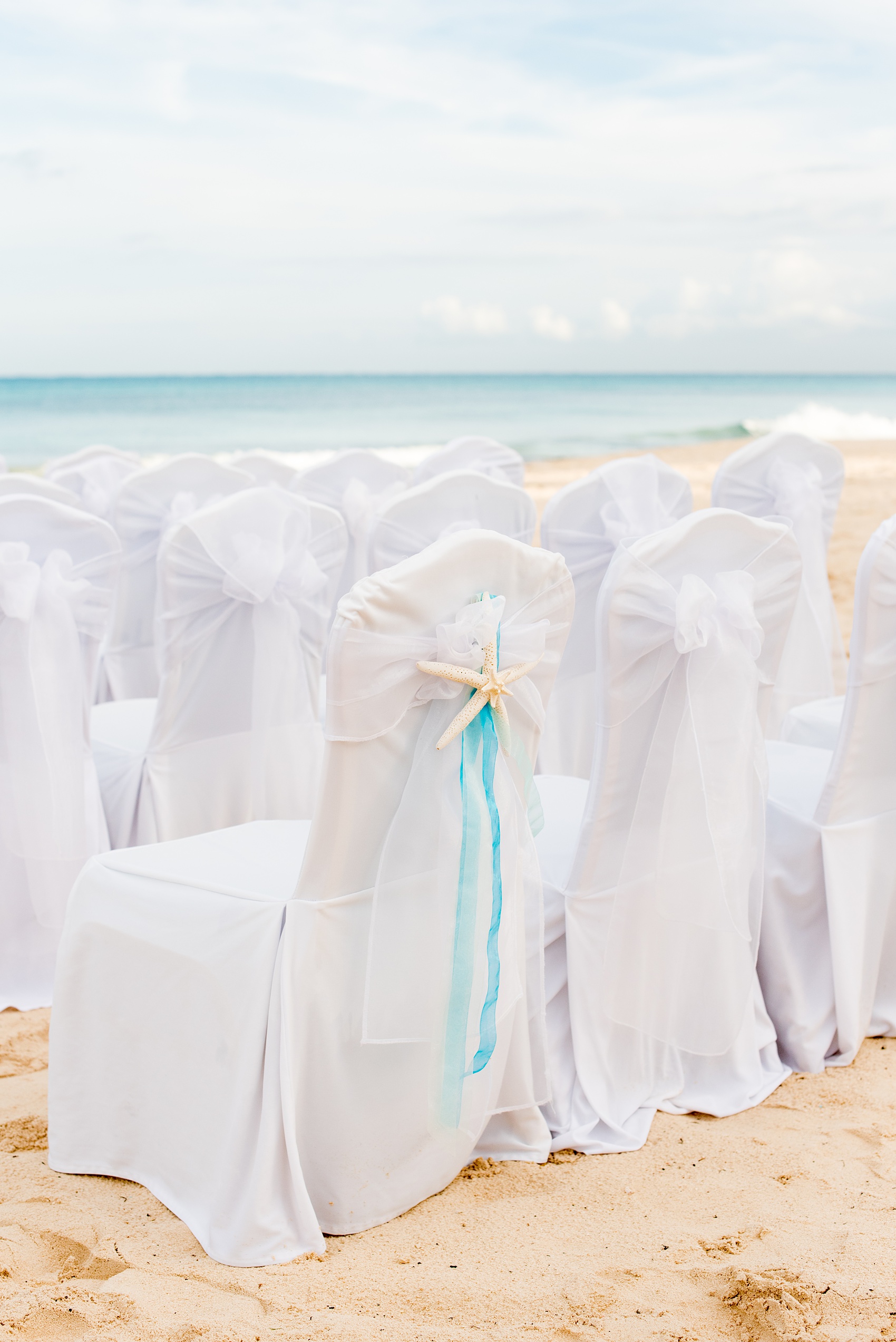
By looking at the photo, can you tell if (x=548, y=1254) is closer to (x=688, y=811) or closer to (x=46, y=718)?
(x=688, y=811)

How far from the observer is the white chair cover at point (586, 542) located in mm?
2898

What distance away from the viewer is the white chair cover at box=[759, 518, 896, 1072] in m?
2.12

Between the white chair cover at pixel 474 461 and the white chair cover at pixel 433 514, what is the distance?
968mm

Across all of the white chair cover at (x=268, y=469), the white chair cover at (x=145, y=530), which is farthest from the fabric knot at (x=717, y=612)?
the white chair cover at (x=268, y=469)

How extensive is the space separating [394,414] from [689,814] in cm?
2321

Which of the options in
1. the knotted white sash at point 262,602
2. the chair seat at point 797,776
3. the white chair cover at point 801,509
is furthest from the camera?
the white chair cover at point 801,509

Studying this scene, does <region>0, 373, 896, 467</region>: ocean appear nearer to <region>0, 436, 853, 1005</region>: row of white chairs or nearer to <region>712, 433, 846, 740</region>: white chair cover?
<region>712, 433, 846, 740</region>: white chair cover

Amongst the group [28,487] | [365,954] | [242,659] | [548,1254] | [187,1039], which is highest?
[28,487]

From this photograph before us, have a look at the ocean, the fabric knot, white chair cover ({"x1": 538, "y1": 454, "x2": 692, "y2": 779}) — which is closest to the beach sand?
the fabric knot

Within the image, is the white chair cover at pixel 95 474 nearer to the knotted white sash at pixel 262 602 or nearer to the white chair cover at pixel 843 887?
the knotted white sash at pixel 262 602

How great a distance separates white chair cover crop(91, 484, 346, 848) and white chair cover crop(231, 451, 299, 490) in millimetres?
1445

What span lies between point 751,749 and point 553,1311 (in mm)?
930

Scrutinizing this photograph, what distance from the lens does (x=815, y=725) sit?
9.22 feet

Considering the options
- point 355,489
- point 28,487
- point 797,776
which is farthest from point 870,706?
point 355,489
